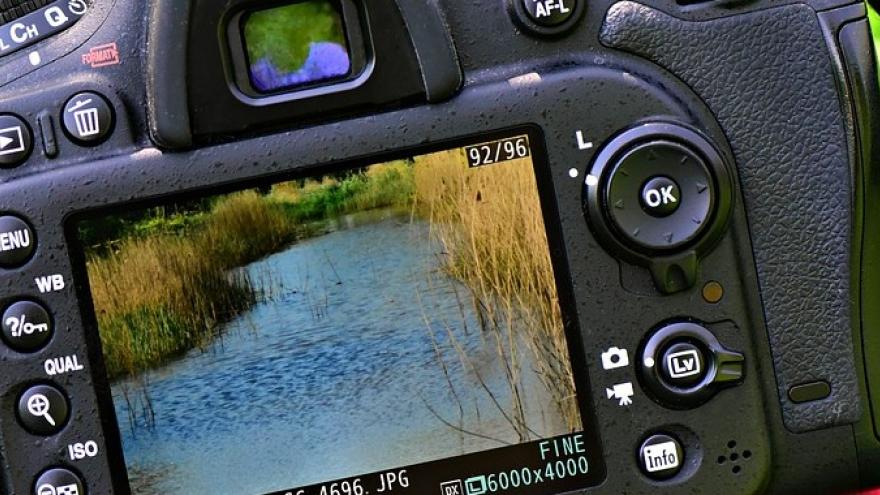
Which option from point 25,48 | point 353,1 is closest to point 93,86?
point 25,48

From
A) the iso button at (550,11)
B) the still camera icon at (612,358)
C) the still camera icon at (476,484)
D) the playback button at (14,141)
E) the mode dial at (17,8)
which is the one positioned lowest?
the still camera icon at (476,484)

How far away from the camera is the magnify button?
0.58 m

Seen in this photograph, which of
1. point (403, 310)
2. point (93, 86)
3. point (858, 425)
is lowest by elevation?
point (858, 425)

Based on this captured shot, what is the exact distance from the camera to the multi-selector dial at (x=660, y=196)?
1.90ft

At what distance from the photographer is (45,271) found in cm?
57

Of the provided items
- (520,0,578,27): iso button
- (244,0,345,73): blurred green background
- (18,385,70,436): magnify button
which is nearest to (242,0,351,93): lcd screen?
(244,0,345,73): blurred green background

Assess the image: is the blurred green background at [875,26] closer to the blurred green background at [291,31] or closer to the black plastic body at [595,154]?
the black plastic body at [595,154]

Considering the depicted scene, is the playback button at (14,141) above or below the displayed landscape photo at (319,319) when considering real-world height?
above

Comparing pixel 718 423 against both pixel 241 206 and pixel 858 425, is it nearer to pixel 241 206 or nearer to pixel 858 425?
pixel 858 425

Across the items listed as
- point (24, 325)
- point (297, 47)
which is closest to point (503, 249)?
point (297, 47)

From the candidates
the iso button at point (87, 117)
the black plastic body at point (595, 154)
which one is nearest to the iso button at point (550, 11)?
the black plastic body at point (595, 154)

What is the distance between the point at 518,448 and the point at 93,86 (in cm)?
32

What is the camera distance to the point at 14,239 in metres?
0.57

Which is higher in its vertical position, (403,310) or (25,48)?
(25,48)
